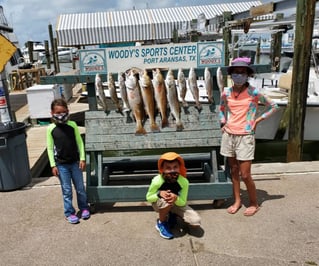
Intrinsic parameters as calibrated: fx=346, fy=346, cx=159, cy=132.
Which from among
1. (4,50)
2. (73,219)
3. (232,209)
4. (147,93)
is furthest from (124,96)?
(4,50)

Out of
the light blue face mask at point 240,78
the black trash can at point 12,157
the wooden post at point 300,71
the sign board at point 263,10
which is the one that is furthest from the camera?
the sign board at point 263,10

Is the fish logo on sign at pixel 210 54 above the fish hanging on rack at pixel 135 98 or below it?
above

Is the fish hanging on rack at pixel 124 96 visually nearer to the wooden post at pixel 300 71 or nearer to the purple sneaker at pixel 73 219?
the purple sneaker at pixel 73 219

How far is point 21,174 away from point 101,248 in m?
2.10

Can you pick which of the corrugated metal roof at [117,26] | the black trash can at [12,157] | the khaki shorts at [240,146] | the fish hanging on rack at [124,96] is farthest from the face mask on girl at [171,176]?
the corrugated metal roof at [117,26]

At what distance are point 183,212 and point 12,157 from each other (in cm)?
258

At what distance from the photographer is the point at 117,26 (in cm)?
2045

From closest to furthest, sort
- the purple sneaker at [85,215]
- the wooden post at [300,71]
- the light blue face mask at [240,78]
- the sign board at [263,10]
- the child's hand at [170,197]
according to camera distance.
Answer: the child's hand at [170,197] < the light blue face mask at [240,78] < the purple sneaker at [85,215] < the wooden post at [300,71] < the sign board at [263,10]

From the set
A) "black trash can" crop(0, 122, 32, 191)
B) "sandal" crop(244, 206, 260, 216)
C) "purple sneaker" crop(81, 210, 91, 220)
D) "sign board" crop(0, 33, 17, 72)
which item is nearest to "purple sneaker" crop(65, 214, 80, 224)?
"purple sneaker" crop(81, 210, 91, 220)

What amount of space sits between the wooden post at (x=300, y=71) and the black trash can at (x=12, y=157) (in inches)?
161

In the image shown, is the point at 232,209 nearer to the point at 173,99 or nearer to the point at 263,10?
the point at 173,99

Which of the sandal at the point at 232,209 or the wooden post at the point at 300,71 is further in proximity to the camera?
the wooden post at the point at 300,71

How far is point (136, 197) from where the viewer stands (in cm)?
395

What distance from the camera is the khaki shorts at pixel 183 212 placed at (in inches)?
131
